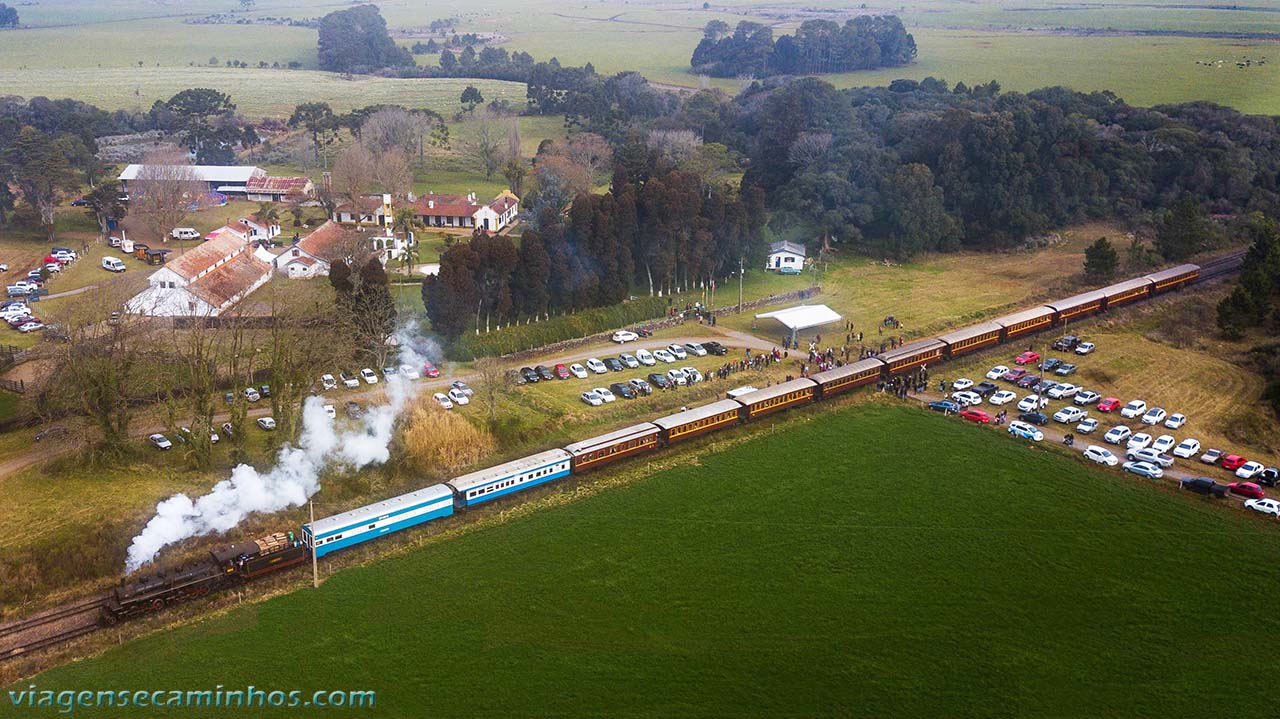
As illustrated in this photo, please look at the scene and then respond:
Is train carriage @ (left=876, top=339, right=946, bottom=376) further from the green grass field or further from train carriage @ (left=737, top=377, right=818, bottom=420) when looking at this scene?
the green grass field

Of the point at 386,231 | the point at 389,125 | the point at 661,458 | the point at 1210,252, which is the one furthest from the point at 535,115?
the point at 661,458

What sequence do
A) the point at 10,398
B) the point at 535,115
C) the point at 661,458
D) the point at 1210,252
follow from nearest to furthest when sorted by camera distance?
the point at 661,458, the point at 10,398, the point at 1210,252, the point at 535,115

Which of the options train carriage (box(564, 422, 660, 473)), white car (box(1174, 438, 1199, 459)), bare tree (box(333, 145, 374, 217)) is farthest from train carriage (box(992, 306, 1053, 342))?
bare tree (box(333, 145, 374, 217))

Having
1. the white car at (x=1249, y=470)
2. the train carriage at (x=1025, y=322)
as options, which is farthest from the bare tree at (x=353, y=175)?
the white car at (x=1249, y=470)

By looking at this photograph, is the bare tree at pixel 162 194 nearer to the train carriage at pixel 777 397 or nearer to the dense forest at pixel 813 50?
the train carriage at pixel 777 397

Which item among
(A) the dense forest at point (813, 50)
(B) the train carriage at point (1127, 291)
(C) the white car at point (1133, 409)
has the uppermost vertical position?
(A) the dense forest at point (813, 50)

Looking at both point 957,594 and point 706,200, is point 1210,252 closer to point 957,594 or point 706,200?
point 706,200
